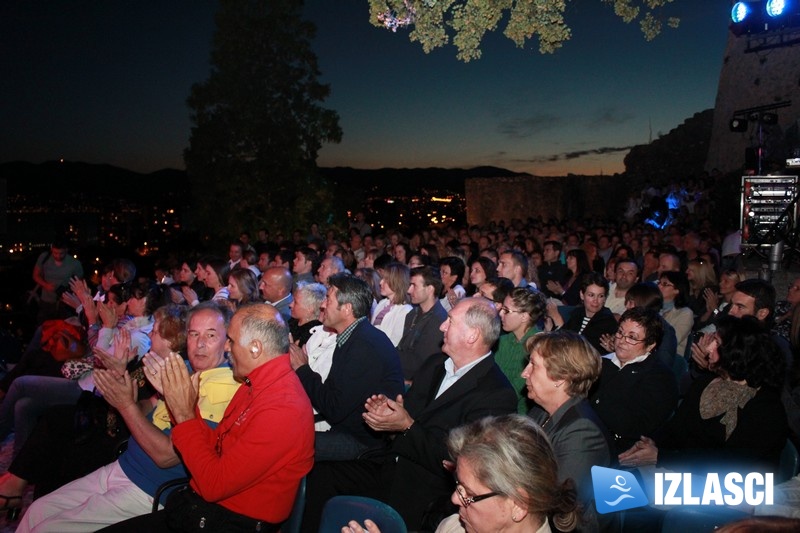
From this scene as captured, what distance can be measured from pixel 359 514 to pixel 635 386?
2.07m

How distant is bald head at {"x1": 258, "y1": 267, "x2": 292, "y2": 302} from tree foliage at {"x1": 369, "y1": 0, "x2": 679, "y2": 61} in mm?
2584

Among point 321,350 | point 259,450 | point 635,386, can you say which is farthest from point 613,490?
point 321,350

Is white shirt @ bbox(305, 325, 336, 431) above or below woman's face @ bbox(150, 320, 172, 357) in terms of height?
below

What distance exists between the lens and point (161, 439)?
117 inches

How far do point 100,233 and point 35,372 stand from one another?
50.7 feet

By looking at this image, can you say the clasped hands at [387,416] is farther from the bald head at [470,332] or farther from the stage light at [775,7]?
the stage light at [775,7]

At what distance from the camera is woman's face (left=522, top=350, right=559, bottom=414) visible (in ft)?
8.95

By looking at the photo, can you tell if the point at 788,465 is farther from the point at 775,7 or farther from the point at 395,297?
the point at 775,7

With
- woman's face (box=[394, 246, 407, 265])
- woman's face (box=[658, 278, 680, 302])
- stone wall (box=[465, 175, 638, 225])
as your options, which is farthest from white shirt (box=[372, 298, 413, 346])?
stone wall (box=[465, 175, 638, 225])

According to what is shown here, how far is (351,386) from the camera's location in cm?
360

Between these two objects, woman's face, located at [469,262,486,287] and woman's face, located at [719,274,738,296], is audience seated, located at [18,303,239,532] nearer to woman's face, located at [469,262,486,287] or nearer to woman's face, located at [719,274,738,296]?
woman's face, located at [469,262,486,287]

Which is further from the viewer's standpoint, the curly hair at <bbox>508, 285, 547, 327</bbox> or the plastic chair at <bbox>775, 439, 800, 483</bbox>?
the curly hair at <bbox>508, 285, 547, 327</bbox>

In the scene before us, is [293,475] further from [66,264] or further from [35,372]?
[66,264]

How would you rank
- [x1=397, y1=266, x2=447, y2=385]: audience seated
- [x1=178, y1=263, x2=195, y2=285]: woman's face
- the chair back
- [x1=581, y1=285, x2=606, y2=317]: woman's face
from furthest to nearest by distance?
[x1=178, y1=263, x2=195, y2=285]: woman's face
[x1=581, y1=285, x2=606, y2=317]: woman's face
[x1=397, y1=266, x2=447, y2=385]: audience seated
the chair back
